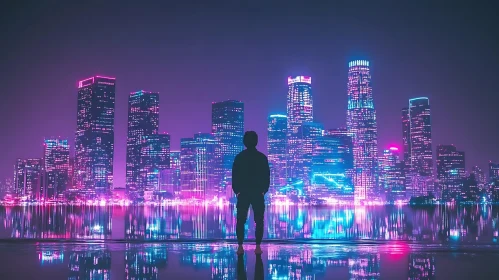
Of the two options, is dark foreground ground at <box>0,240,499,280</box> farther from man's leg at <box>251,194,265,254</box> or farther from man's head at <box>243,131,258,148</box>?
man's head at <box>243,131,258,148</box>

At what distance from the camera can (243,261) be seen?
9.37m

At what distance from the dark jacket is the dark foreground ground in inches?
51.4

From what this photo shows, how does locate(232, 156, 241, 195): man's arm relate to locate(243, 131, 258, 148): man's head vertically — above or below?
below

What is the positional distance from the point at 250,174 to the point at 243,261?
2.28 meters

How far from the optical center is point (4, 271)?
8.09m

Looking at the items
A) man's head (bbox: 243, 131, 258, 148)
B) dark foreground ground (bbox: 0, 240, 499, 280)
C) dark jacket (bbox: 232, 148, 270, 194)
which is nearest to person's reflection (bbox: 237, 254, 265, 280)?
dark foreground ground (bbox: 0, 240, 499, 280)

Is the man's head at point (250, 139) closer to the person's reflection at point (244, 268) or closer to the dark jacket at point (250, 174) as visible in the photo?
the dark jacket at point (250, 174)

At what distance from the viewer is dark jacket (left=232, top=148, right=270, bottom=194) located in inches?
438

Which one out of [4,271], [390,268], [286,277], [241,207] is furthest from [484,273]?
[4,271]

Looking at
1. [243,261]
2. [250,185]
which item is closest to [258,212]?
[250,185]

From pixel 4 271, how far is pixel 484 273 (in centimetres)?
716

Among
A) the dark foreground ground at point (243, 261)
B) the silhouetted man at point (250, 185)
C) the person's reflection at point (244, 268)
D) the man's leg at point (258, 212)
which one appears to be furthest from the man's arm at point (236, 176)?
the person's reflection at point (244, 268)

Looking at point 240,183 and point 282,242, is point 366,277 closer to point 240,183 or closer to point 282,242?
point 240,183

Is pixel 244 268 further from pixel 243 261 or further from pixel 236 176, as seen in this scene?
pixel 236 176
